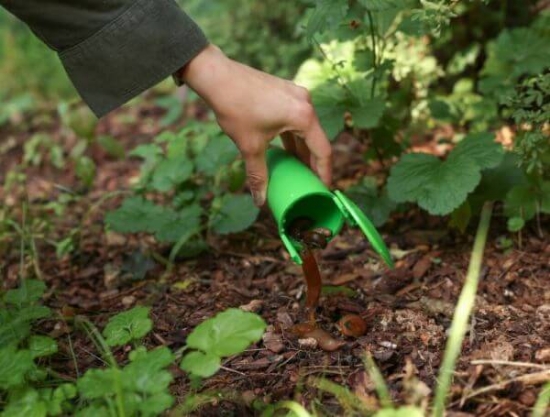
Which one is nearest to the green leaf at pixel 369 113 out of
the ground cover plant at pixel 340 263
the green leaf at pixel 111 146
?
the ground cover plant at pixel 340 263

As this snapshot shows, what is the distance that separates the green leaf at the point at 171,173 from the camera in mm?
2670

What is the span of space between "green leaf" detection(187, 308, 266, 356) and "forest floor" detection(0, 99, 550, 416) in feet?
0.74

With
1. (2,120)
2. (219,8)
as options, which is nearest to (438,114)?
(219,8)

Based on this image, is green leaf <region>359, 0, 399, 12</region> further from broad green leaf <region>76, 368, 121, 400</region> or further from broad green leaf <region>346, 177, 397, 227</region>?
broad green leaf <region>76, 368, 121, 400</region>

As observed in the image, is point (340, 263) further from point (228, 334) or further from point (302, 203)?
point (228, 334)

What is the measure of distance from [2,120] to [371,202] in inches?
108

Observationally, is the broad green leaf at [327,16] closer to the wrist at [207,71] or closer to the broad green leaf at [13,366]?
the wrist at [207,71]

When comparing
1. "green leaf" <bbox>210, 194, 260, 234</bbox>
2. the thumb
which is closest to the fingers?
the thumb

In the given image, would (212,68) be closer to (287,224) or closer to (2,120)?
(287,224)

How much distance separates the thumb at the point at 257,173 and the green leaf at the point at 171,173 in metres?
0.78

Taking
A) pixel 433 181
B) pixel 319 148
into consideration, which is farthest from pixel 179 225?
pixel 433 181

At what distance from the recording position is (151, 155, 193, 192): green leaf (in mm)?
2670

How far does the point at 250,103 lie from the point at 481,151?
866 millimetres

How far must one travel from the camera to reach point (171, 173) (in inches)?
106
